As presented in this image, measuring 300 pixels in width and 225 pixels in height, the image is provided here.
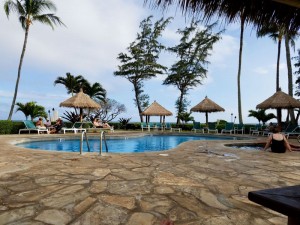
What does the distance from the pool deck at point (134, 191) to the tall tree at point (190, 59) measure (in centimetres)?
2325

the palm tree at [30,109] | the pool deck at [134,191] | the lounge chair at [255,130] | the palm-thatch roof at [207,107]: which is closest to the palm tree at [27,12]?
the palm tree at [30,109]

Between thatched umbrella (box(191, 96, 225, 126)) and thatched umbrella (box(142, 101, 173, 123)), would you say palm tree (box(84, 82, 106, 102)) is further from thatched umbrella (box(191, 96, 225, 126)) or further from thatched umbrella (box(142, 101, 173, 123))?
thatched umbrella (box(191, 96, 225, 126))

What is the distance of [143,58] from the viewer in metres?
28.8

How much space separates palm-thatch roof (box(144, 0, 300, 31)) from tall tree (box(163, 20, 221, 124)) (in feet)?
83.1

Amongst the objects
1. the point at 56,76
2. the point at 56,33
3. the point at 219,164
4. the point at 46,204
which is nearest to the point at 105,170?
the point at 46,204

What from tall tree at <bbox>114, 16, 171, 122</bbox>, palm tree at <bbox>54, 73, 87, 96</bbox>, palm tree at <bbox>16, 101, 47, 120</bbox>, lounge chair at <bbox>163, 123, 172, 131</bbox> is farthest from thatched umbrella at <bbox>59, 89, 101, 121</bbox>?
tall tree at <bbox>114, 16, 171, 122</bbox>

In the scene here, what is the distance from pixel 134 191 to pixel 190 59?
26.8 metres

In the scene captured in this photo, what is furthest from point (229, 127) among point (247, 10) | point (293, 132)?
point (247, 10)

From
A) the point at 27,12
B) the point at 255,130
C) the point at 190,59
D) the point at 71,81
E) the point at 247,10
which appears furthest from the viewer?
the point at 190,59

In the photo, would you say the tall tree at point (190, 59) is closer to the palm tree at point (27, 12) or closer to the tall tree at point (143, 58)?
the tall tree at point (143, 58)

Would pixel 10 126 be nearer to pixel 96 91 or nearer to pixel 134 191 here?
pixel 96 91

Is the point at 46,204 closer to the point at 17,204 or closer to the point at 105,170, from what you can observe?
the point at 17,204

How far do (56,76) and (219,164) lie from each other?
25117 millimetres

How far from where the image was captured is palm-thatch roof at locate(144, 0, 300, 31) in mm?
2555
